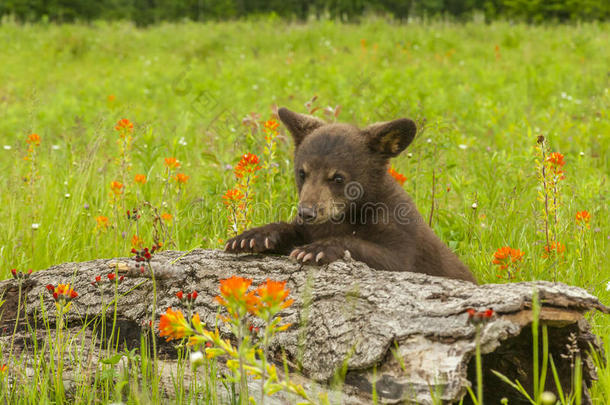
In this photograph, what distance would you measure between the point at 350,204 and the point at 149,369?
67.6 inches

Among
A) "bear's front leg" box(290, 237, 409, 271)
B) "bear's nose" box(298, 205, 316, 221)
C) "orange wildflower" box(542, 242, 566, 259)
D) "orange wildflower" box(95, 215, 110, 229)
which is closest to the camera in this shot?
"bear's front leg" box(290, 237, 409, 271)

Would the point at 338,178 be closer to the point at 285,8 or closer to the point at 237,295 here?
the point at 237,295

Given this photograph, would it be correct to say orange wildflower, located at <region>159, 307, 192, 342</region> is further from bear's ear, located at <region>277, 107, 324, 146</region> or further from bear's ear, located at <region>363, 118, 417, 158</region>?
bear's ear, located at <region>277, 107, 324, 146</region>

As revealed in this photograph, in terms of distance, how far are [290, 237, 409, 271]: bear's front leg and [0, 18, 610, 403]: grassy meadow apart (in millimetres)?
896

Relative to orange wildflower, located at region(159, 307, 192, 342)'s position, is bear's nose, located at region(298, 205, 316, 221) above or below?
below

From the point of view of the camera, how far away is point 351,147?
4074 millimetres

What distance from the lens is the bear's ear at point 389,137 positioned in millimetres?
3992

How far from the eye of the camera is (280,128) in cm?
663

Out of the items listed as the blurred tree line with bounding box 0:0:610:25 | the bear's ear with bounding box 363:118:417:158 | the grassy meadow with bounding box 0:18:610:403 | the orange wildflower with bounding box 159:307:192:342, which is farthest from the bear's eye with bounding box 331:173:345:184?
the blurred tree line with bounding box 0:0:610:25

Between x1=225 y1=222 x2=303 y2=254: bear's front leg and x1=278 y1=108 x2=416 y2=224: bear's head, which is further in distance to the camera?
x1=278 y1=108 x2=416 y2=224: bear's head

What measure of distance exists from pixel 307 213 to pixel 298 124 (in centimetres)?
112

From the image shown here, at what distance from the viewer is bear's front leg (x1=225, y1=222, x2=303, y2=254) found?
3.42 metres

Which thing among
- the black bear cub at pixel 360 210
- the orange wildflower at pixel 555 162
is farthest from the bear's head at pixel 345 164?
the orange wildflower at pixel 555 162

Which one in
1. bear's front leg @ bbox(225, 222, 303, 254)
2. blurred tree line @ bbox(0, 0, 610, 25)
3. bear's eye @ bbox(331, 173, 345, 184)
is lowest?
bear's front leg @ bbox(225, 222, 303, 254)
